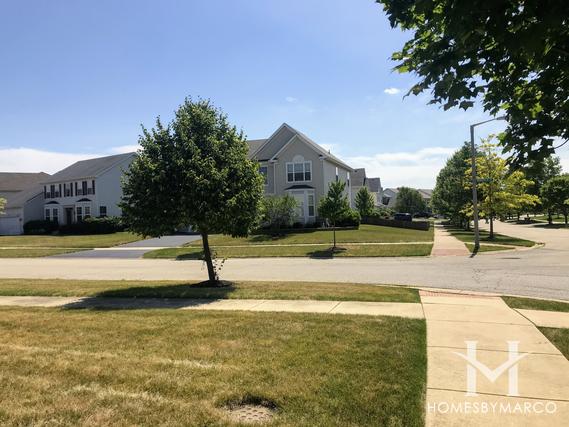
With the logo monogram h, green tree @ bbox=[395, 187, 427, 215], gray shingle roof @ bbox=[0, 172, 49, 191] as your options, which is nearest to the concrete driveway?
the logo monogram h

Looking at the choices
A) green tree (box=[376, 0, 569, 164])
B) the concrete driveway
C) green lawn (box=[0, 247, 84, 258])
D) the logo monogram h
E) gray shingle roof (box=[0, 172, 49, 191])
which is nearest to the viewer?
green tree (box=[376, 0, 569, 164])

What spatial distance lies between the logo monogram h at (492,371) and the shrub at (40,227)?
56679 millimetres

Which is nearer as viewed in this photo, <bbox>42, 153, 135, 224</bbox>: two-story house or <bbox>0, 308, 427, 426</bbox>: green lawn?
<bbox>0, 308, 427, 426</bbox>: green lawn

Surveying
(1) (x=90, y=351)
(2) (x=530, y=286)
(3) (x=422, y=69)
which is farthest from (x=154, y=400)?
(2) (x=530, y=286)

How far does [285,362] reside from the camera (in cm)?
562

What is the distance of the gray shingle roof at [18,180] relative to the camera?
2726 inches

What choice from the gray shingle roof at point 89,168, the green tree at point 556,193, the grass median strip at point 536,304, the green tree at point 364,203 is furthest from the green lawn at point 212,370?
the green tree at point 556,193

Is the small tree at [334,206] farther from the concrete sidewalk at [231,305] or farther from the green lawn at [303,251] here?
the concrete sidewalk at [231,305]

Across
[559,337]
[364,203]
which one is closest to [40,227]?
[364,203]

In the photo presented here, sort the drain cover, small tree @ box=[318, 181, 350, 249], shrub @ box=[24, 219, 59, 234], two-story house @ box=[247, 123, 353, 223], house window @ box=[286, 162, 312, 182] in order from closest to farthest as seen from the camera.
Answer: the drain cover < small tree @ box=[318, 181, 350, 249] < two-story house @ box=[247, 123, 353, 223] < house window @ box=[286, 162, 312, 182] < shrub @ box=[24, 219, 59, 234]

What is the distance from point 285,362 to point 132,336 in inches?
110

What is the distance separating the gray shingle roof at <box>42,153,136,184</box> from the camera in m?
55.6

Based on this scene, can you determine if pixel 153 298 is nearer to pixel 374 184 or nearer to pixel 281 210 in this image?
pixel 281 210

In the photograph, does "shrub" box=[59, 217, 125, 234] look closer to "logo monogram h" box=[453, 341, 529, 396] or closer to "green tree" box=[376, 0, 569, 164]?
"logo monogram h" box=[453, 341, 529, 396]
